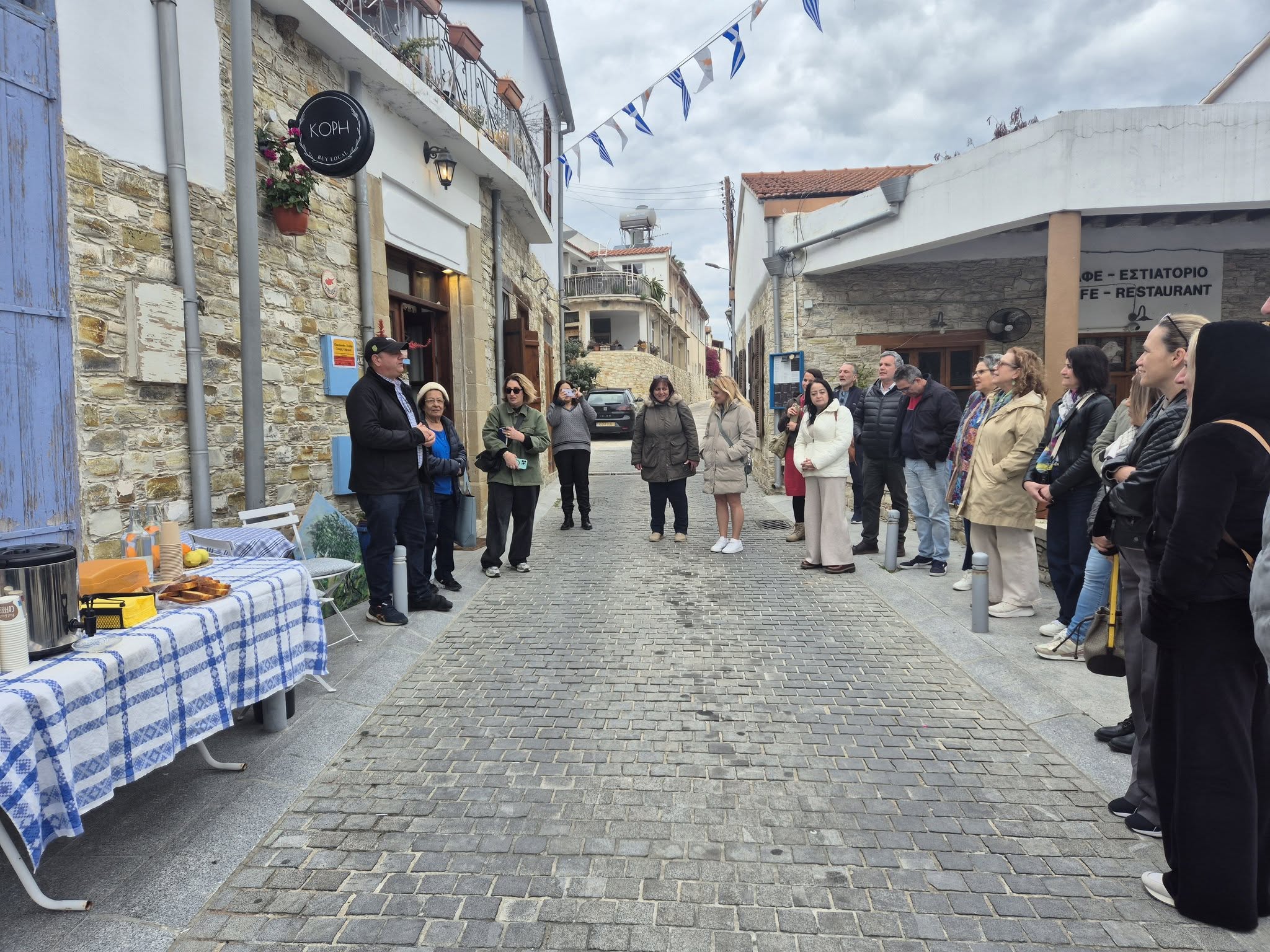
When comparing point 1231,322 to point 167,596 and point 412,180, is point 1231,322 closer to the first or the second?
point 167,596

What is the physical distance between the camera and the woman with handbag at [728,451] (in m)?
7.92

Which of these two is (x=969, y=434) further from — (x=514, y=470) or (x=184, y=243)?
(x=184, y=243)

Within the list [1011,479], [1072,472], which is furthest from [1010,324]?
[1072,472]

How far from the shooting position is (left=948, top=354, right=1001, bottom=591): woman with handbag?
6.04 metres

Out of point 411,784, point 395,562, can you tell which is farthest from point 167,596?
point 395,562

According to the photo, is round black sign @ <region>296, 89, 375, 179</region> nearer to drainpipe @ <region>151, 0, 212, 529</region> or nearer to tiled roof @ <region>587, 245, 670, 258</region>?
drainpipe @ <region>151, 0, 212, 529</region>

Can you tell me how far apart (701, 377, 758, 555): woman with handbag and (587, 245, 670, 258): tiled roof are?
126 ft

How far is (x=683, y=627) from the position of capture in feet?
18.2

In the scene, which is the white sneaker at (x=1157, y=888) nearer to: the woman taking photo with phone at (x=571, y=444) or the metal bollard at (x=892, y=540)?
Answer: the metal bollard at (x=892, y=540)

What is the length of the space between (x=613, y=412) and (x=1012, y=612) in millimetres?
17263

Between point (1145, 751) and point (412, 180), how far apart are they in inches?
300

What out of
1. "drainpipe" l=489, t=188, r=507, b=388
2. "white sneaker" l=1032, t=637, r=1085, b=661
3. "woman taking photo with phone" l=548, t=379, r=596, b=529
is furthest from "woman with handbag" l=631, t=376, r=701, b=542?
"white sneaker" l=1032, t=637, r=1085, b=661

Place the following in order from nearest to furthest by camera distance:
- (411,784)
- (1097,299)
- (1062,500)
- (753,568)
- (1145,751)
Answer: (1145,751) → (411,784) → (1062,500) → (753,568) → (1097,299)

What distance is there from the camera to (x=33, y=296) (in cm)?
369
